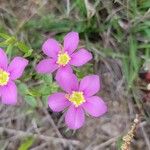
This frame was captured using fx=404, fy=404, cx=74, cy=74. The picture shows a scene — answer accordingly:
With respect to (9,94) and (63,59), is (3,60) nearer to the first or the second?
(9,94)

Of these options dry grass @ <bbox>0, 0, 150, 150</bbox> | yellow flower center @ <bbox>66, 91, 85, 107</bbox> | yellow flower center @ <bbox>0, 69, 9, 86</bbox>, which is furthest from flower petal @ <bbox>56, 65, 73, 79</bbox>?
dry grass @ <bbox>0, 0, 150, 150</bbox>

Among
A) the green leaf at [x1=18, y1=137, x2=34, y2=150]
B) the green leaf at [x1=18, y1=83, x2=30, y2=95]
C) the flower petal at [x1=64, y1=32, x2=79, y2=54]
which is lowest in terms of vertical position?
the green leaf at [x1=18, y1=137, x2=34, y2=150]

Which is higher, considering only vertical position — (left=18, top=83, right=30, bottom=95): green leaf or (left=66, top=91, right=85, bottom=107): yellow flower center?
(left=18, top=83, right=30, bottom=95): green leaf

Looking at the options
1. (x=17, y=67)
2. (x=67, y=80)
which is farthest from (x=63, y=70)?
(x=17, y=67)

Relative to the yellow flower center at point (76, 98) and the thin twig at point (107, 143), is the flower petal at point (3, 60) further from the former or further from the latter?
the thin twig at point (107, 143)

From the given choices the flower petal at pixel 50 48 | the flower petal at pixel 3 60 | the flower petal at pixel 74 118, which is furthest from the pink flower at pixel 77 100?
the flower petal at pixel 3 60

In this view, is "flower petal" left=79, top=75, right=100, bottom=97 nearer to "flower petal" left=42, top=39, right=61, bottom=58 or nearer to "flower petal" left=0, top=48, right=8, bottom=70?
"flower petal" left=42, top=39, right=61, bottom=58
